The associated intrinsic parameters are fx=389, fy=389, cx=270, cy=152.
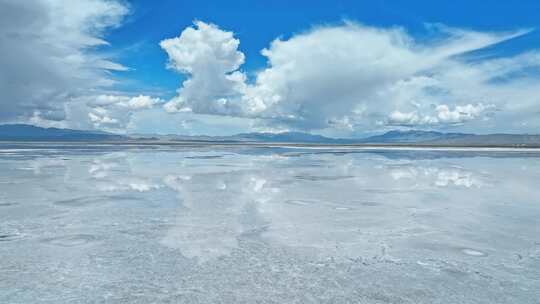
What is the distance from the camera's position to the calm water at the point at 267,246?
17.4ft

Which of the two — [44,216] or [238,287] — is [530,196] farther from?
[44,216]

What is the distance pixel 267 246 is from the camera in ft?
24.2

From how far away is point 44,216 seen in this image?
959cm

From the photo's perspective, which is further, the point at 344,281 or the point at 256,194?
the point at 256,194

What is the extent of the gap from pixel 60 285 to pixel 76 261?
3.41 ft

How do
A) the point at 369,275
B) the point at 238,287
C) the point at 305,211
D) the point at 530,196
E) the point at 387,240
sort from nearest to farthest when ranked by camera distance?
1. the point at 238,287
2. the point at 369,275
3. the point at 387,240
4. the point at 305,211
5. the point at 530,196

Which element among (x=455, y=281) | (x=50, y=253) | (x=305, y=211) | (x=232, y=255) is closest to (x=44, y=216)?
(x=50, y=253)

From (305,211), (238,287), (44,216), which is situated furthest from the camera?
→ (305,211)

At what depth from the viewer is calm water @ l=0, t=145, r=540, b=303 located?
5301mm

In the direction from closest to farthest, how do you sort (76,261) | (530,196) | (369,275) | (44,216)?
(369,275) < (76,261) < (44,216) < (530,196)

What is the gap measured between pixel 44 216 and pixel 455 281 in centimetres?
914

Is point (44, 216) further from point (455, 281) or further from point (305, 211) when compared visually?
point (455, 281)

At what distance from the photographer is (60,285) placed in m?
5.43

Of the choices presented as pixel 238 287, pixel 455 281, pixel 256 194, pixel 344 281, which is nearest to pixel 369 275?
pixel 344 281
